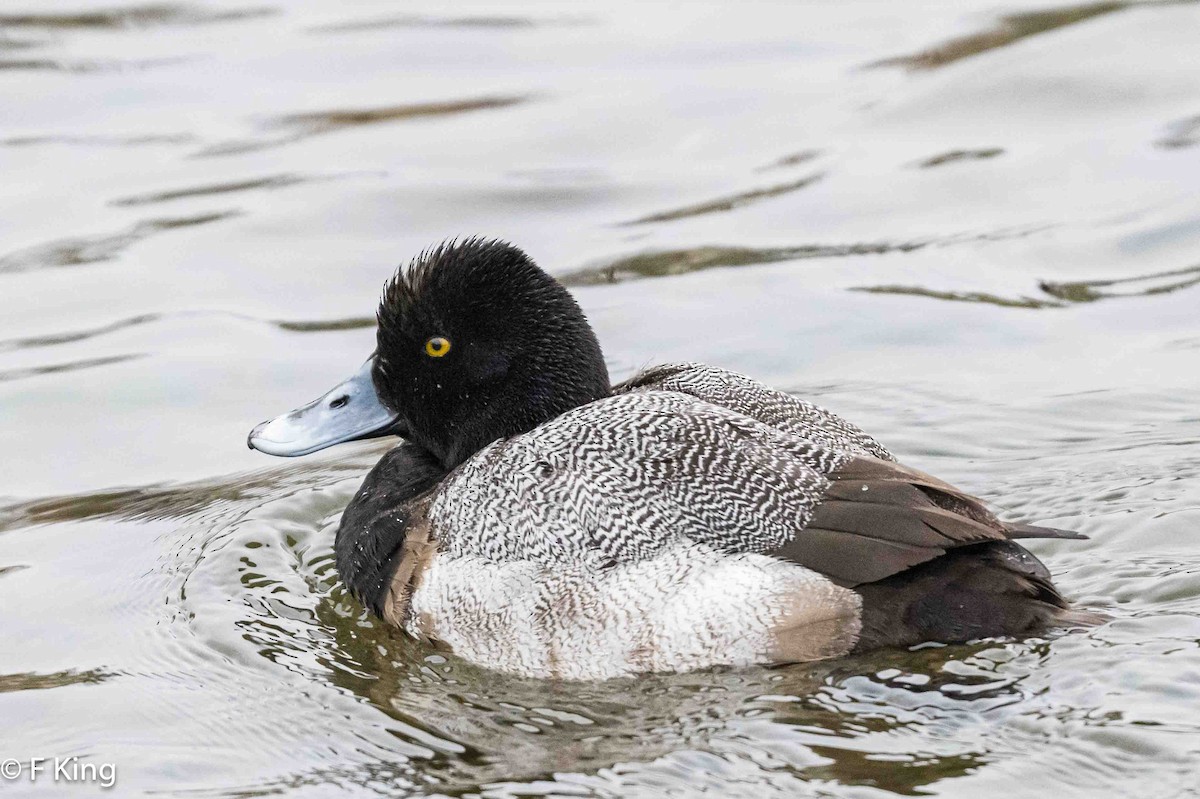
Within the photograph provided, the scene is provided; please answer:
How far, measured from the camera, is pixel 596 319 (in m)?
10.5

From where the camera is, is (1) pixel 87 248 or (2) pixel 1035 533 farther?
(1) pixel 87 248

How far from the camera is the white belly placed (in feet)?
19.5

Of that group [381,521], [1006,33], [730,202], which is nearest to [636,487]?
[381,521]

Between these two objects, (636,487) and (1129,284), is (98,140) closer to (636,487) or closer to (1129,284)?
(1129,284)

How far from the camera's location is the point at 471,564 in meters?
6.45

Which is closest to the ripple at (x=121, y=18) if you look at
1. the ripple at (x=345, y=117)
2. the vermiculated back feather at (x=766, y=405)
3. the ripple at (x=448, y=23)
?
the ripple at (x=448, y=23)

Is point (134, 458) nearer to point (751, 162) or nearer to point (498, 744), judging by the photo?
point (498, 744)

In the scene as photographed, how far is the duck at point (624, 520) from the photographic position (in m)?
5.94

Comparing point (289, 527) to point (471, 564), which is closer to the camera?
point (471, 564)

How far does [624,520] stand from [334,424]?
172cm

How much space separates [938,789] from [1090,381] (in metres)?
4.42

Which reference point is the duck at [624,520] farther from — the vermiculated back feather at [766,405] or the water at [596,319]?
the water at [596,319]

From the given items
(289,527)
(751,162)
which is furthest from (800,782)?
(751,162)

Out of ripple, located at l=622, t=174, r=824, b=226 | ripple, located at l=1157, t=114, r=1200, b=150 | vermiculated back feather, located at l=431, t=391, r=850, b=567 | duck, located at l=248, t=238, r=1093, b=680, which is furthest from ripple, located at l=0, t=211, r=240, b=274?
ripple, located at l=1157, t=114, r=1200, b=150
